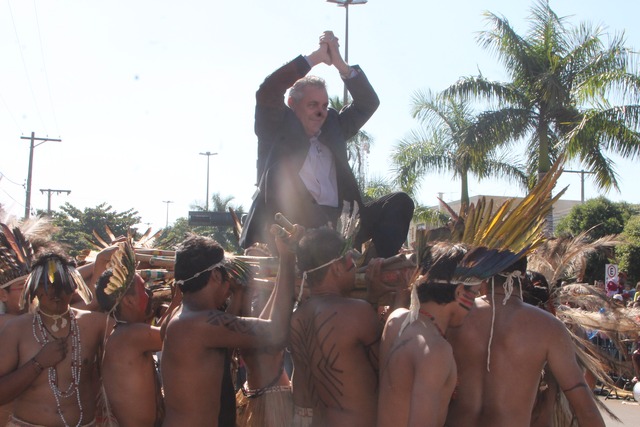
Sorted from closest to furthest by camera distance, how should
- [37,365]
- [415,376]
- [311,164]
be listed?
[415,376] → [37,365] → [311,164]

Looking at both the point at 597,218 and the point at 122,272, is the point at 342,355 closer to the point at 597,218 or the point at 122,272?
the point at 122,272

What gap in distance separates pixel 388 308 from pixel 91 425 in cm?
208

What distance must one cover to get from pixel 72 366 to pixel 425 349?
8.22ft

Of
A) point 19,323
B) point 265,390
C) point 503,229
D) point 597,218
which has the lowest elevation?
point 265,390

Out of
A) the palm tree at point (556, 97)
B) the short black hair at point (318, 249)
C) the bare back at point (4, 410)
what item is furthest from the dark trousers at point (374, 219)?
the palm tree at point (556, 97)

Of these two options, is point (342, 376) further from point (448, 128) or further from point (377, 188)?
point (377, 188)

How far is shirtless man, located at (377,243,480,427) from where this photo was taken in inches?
122

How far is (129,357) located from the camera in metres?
4.38

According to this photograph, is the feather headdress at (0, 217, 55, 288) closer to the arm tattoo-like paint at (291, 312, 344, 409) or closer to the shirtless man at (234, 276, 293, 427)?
the shirtless man at (234, 276, 293, 427)

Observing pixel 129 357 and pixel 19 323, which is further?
pixel 19 323

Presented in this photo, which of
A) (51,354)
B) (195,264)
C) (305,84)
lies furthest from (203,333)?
(305,84)

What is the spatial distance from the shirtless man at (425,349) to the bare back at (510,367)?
1.38ft

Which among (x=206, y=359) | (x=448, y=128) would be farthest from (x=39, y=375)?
(x=448, y=128)

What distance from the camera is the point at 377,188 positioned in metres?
26.8
